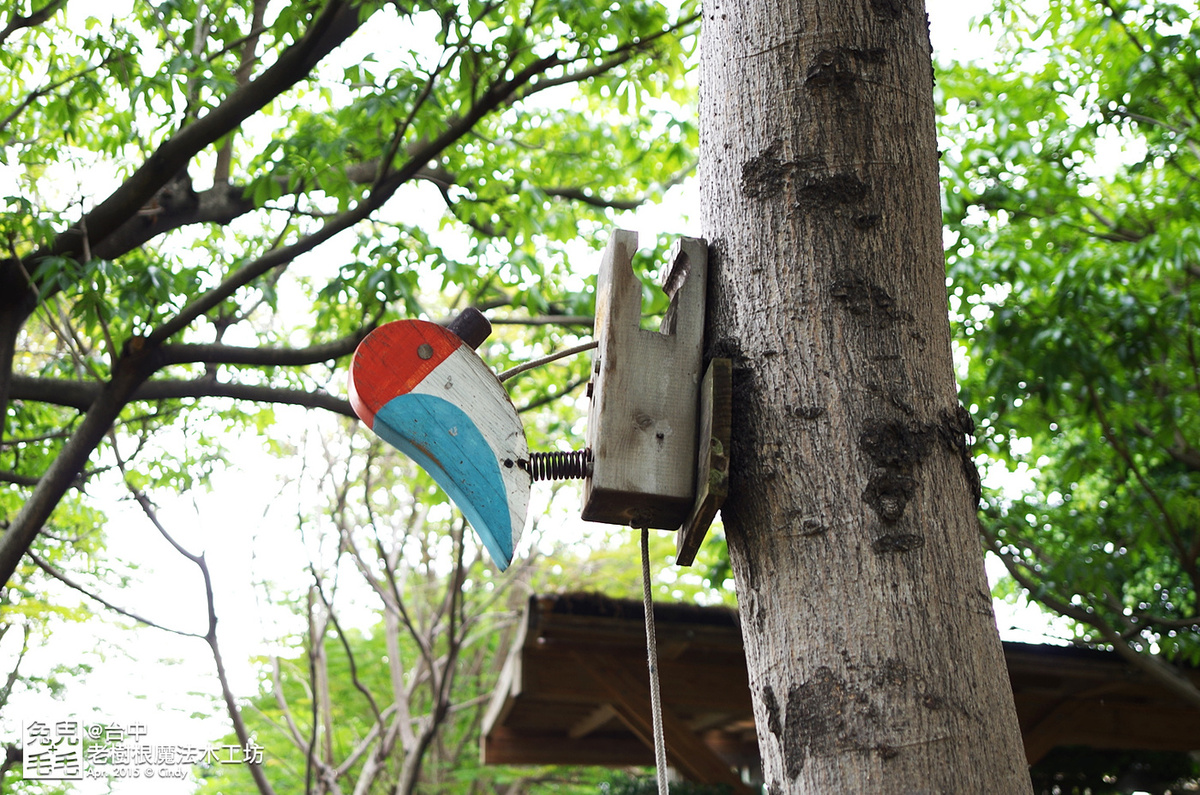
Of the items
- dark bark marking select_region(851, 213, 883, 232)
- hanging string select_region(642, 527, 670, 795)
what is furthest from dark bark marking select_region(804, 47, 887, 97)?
hanging string select_region(642, 527, 670, 795)

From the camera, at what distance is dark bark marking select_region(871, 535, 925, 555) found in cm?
84

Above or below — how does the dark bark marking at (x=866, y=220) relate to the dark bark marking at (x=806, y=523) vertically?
above

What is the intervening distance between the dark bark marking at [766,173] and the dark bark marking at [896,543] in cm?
40

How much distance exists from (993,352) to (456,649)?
3723 millimetres

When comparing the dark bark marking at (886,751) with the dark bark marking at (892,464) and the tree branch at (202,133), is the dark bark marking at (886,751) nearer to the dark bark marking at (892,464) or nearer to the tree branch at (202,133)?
the dark bark marking at (892,464)

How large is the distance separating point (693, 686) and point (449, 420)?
15.3 feet

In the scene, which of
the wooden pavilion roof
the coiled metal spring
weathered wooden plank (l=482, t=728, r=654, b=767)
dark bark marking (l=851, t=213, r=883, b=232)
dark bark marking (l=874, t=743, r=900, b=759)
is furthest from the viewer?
weathered wooden plank (l=482, t=728, r=654, b=767)

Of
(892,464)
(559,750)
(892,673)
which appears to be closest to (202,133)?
(892,464)

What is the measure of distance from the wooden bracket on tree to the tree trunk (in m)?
0.04

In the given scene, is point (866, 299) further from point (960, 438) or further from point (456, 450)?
point (456, 450)

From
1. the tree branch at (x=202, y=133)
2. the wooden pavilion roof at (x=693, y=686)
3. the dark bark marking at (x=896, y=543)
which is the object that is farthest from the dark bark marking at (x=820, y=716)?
the wooden pavilion roof at (x=693, y=686)

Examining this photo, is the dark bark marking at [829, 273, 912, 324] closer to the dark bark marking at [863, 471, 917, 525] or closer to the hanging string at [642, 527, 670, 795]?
the dark bark marking at [863, 471, 917, 525]
